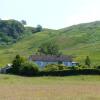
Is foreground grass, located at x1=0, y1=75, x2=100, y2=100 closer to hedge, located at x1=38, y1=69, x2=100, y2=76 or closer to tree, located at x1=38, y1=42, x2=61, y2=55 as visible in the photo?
hedge, located at x1=38, y1=69, x2=100, y2=76

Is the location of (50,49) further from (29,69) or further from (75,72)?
(75,72)

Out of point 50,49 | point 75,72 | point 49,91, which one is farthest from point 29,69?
point 50,49

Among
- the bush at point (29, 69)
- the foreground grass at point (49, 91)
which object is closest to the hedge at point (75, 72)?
the bush at point (29, 69)

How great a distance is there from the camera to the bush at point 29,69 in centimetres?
9126

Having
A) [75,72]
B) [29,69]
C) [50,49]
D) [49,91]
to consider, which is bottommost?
[49,91]

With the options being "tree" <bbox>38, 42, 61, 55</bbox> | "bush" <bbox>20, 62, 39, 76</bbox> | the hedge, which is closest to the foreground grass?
the hedge

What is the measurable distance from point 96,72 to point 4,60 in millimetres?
112912

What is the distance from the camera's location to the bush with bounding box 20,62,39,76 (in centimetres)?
9126

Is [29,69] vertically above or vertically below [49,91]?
above

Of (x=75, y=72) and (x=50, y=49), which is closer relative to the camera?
(x=75, y=72)

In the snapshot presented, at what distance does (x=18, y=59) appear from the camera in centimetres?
10569

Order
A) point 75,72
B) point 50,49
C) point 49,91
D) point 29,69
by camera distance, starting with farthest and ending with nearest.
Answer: point 50,49
point 29,69
point 75,72
point 49,91

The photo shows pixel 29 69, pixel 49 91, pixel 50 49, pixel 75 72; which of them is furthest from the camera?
pixel 50 49

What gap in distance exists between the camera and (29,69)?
92.9m
